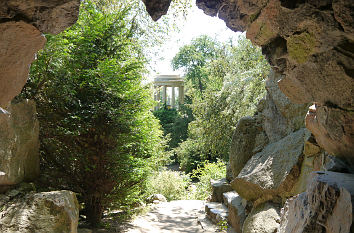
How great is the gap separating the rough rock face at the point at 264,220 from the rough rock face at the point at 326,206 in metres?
2.12

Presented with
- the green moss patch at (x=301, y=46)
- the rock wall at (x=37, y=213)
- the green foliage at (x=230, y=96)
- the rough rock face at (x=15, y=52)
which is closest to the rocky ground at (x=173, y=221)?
the rock wall at (x=37, y=213)

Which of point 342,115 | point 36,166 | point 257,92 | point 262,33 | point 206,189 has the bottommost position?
point 206,189

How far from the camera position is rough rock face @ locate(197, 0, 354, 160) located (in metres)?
2.00

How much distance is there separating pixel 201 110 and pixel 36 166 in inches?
311

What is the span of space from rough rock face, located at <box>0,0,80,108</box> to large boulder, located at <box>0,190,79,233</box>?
1942mm

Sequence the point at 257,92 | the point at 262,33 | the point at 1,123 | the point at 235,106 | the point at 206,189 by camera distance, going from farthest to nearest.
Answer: the point at 206,189 < the point at 235,106 < the point at 257,92 < the point at 1,123 < the point at 262,33

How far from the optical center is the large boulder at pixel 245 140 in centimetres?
627

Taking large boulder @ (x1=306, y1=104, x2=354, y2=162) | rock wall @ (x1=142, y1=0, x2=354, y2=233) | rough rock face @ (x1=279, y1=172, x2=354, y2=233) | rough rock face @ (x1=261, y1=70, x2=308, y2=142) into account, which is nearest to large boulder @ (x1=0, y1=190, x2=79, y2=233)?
rock wall @ (x1=142, y1=0, x2=354, y2=233)

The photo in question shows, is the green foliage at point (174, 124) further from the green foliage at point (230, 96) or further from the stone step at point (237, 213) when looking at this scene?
the stone step at point (237, 213)

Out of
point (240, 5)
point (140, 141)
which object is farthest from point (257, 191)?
point (240, 5)

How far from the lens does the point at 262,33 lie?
279 centimetres

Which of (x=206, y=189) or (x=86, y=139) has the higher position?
(x=86, y=139)

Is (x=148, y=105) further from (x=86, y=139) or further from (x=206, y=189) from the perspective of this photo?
(x=206, y=189)

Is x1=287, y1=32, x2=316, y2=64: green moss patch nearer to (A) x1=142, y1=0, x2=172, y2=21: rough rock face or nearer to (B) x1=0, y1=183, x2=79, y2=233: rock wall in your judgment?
(A) x1=142, y1=0, x2=172, y2=21: rough rock face
